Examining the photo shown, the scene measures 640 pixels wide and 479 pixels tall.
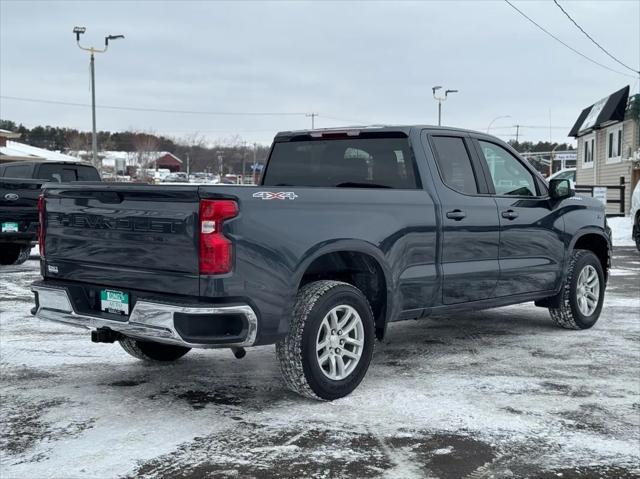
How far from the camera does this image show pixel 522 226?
269 inches

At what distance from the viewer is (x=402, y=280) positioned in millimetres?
5617

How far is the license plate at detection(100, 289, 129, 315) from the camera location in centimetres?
476

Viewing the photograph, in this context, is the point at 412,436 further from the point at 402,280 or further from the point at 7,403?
the point at 7,403

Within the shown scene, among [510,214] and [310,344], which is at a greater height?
[510,214]

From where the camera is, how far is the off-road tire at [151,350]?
236 inches

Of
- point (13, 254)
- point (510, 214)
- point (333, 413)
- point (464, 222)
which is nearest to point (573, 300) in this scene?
point (510, 214)

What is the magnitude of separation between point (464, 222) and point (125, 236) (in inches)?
109

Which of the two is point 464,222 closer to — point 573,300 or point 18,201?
point 573,300

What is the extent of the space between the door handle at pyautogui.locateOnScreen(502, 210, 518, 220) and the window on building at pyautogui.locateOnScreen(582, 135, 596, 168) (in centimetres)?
2938

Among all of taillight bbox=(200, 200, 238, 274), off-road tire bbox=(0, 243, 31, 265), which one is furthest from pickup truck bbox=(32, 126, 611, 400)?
off-road tire bbox=(0, 243, 31, 265)

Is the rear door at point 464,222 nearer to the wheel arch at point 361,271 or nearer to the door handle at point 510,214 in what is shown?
the door handle at point 510,214

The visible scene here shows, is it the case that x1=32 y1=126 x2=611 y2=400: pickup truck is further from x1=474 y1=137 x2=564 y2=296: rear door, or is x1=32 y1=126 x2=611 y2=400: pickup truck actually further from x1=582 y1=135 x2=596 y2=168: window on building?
x1=582 y1=135 x2=596 y2=168: window on building

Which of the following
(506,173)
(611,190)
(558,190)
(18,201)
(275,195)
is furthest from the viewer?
(611,190)

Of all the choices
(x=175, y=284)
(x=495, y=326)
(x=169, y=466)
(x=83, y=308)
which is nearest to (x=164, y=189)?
(x=175, y=284)
